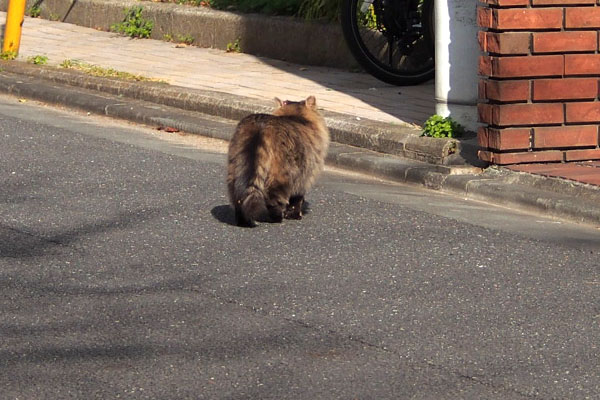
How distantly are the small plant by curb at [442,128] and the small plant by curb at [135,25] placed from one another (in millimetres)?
7098

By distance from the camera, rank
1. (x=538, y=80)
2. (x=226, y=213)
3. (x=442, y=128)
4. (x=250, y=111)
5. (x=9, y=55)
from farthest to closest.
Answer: (x=9, y=55) < (x=250, y=111) < (x=442, y=128) < (x=538, y=80) < (x=226, y=213)

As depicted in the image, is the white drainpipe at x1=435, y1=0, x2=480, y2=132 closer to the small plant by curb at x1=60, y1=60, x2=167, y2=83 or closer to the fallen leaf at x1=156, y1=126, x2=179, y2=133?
the fallen leaf at x1=156, y1=126, x2=179, y2=133

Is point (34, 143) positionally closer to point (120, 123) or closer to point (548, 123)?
point (120, 123)

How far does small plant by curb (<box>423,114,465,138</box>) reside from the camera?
8961 mm

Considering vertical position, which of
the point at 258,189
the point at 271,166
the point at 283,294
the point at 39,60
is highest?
the point at 39,60

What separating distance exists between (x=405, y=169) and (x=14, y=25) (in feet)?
20.9

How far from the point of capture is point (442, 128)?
353 inches

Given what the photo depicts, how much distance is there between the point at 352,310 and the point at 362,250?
3.50ft

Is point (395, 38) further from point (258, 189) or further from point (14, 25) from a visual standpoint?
point (258, 189)

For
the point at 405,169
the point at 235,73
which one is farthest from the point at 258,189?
the point at 235,73

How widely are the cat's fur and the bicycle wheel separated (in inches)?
172

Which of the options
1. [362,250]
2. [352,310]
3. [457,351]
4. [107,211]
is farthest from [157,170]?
[457,351]

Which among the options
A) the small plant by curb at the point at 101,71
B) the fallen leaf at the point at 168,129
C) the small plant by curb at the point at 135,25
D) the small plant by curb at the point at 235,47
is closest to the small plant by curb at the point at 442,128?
the fallen leaf at the point at 168,129

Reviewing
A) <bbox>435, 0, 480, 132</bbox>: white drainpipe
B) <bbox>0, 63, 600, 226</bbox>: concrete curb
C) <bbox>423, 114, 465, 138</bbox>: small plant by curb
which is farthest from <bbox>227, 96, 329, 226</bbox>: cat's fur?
<bbox>435, 0, 480, 132</bbox>: white drainpipe
